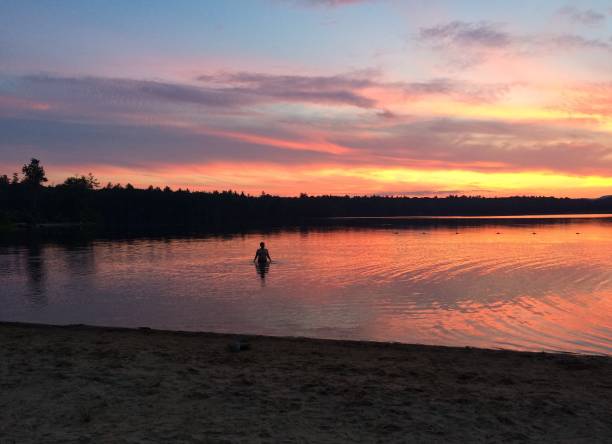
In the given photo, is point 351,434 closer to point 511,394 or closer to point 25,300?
point 511,394

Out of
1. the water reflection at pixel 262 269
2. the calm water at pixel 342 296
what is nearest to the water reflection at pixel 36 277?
the calm water at pixel 342 296

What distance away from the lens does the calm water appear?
19.4 m

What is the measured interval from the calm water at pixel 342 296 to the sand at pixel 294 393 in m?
4.56

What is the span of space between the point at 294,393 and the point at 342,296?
676 inches

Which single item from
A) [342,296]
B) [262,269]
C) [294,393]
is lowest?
[342,296]

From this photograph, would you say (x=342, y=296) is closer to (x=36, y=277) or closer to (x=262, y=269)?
(x=262, y=269)

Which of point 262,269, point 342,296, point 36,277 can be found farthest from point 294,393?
point 36,277

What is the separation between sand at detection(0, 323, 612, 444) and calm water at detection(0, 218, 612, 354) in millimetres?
4557

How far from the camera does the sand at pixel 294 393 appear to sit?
8.33 meters

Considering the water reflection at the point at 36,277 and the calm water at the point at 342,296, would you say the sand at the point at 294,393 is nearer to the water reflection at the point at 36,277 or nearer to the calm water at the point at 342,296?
the calm water at the point at 342,296

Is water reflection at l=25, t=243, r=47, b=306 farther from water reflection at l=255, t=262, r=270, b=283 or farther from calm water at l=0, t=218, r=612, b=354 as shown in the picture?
water reflection at l=255, t=262, r=270, b=283

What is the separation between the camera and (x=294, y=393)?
1033cm

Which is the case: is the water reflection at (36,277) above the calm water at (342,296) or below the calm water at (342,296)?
above

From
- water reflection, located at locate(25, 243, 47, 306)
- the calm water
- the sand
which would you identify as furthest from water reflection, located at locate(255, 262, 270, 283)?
the sand
